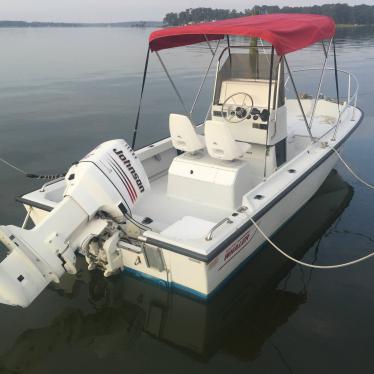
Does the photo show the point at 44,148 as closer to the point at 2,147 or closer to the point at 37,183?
the point at 2,147

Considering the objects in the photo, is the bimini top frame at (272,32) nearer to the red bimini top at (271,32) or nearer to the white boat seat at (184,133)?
the red bimini top at (271,32)

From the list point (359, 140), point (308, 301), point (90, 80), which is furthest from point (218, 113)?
point (90, 80)

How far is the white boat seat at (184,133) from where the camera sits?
4723 mm

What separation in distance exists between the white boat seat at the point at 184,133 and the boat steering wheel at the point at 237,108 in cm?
82

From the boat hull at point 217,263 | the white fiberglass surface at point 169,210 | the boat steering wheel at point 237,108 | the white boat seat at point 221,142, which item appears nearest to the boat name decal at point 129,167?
the white fiberglass surface at point 169,210

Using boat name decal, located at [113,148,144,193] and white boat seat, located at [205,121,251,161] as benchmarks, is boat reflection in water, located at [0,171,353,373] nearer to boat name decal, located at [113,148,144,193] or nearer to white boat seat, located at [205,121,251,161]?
boat name decal, located at [113,148,144,193]

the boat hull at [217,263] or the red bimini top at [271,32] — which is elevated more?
the red bimini top at [271,32]

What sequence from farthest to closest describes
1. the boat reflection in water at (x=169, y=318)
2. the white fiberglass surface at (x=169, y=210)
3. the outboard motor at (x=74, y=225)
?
the white fiberglass surface at (x=169, y=210) < the boat reflection in water at (x=169, y=318) < the outboard motor at (x=74, y=225)

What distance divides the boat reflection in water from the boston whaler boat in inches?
8.7

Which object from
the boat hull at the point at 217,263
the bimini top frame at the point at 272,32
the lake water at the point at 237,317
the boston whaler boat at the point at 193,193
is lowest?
the lake water at the point at 237,317

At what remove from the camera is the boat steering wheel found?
5.30m

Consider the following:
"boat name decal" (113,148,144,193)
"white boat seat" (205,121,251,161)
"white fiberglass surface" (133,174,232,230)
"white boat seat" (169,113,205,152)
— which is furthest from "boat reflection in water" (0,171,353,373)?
"white boat seat" (169,113,205,152)

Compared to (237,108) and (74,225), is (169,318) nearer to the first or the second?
(74,225)

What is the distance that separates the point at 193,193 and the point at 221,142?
740 millimetres
